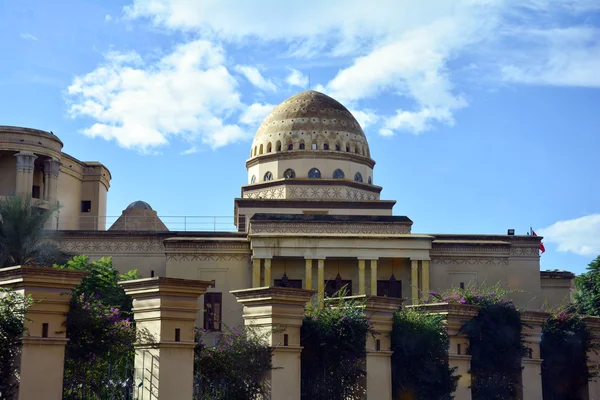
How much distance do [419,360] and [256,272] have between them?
20.9m

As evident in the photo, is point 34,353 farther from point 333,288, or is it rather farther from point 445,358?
point 333,288

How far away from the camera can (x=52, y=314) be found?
1192cm

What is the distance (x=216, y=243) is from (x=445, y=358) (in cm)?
2157

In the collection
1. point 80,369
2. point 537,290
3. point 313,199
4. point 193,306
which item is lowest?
point 80,369

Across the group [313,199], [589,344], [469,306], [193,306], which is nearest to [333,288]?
[313,199]

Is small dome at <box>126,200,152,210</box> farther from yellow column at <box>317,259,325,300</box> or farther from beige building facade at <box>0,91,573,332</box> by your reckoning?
yellow column at <box>317,259,325,300</box>

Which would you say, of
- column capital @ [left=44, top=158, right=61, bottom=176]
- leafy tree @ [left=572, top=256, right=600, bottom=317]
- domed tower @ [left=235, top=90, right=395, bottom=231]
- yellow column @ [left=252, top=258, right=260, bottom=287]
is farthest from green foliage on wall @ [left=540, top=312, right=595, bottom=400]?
column capital @ [left=44, top=158, right=61, bottom=176]

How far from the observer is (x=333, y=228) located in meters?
40.0

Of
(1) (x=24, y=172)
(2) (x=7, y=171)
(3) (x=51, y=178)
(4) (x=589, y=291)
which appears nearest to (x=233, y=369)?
(4) (x=589, y=291)

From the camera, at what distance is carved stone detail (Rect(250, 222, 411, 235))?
129ft

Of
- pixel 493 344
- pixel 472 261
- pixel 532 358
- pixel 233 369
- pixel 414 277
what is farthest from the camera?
pixel 472 261

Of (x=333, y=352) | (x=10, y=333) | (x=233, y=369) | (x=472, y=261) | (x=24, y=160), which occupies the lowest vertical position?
(x=233, y=369)

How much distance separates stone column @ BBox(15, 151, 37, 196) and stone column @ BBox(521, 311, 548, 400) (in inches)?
1067

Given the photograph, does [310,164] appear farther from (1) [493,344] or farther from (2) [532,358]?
(1) [493,344]
